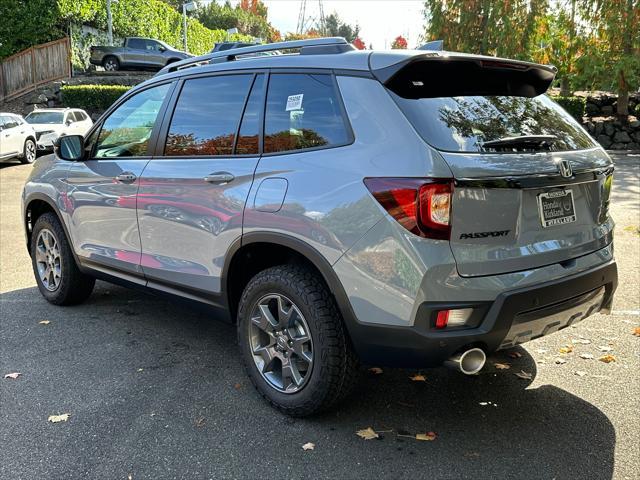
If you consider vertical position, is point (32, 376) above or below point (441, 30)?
below

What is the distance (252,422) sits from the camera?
10.4 ft

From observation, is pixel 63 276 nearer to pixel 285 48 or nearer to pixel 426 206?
pixel 285 48

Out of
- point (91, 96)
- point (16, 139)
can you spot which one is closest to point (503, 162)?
point (16, 139)

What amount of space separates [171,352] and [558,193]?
267cm

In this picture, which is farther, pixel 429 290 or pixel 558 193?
pixel 558 193

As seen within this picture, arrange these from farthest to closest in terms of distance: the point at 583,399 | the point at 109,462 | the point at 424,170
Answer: the point at 583,399 → the point at 109,462 → the point at 424,170

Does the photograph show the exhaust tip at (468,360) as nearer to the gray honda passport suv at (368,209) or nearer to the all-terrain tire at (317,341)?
the gray honda passport suv at (368,209)

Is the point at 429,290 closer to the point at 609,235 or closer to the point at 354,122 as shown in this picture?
the point at 354,122

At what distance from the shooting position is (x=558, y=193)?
9.44ft

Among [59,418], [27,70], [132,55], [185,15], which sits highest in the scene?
[185,15]

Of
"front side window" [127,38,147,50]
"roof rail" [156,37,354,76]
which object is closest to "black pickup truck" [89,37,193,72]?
"front side window" [127,38,147,50]

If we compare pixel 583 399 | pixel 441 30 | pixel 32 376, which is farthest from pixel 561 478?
pixel 441 30

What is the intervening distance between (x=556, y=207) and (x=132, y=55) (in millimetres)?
29166

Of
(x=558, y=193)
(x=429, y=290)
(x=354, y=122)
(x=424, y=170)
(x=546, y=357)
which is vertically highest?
(x=354, y=122)
